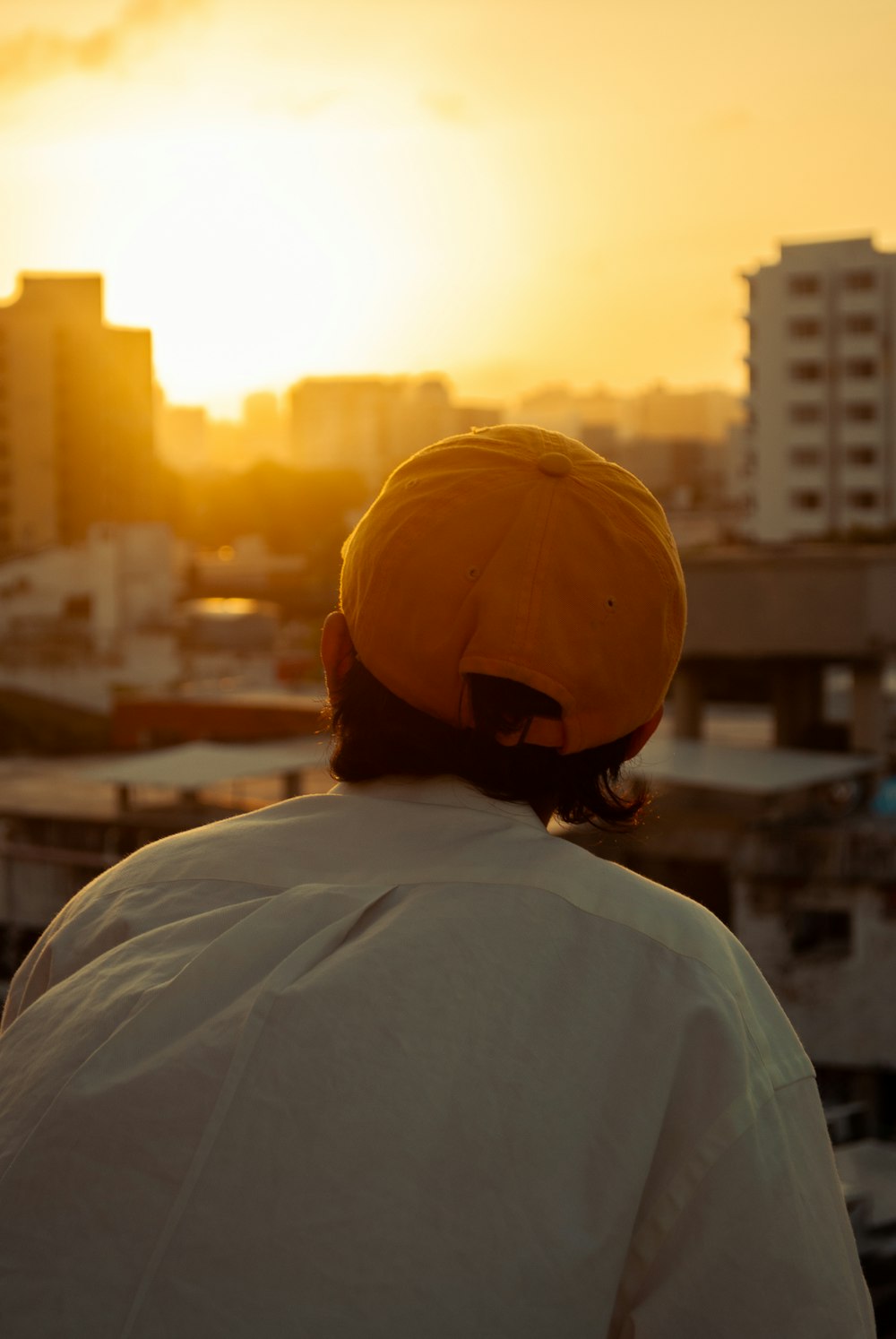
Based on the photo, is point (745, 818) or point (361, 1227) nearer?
point (361, 1227)

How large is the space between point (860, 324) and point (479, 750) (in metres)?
47.3

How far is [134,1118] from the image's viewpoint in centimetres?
86

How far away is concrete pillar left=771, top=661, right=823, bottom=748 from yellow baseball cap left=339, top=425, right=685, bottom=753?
17972 mm

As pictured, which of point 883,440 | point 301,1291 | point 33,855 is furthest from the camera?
point 883,440

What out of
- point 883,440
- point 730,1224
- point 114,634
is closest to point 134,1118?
point 730,1224

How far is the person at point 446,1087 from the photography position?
2.71 feet

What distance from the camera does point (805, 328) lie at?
46.3 m

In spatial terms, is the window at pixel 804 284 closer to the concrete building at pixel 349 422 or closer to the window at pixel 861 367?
the window at pixel 861 367

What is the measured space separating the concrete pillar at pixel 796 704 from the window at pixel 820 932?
4.35 m

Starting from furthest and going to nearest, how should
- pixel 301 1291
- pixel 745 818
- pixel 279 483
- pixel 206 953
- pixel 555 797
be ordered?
pixel 279 483
pixel 745 818
pixel 555 797
pixel 206 953
pixel 301 1291

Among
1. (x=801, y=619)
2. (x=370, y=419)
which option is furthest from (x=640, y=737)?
(x=370, y=419)

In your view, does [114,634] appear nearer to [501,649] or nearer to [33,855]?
[33,855]

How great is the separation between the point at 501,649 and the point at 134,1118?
35 centimetres

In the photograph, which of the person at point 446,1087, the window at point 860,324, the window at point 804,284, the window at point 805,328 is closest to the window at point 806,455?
the window at point 805,328
